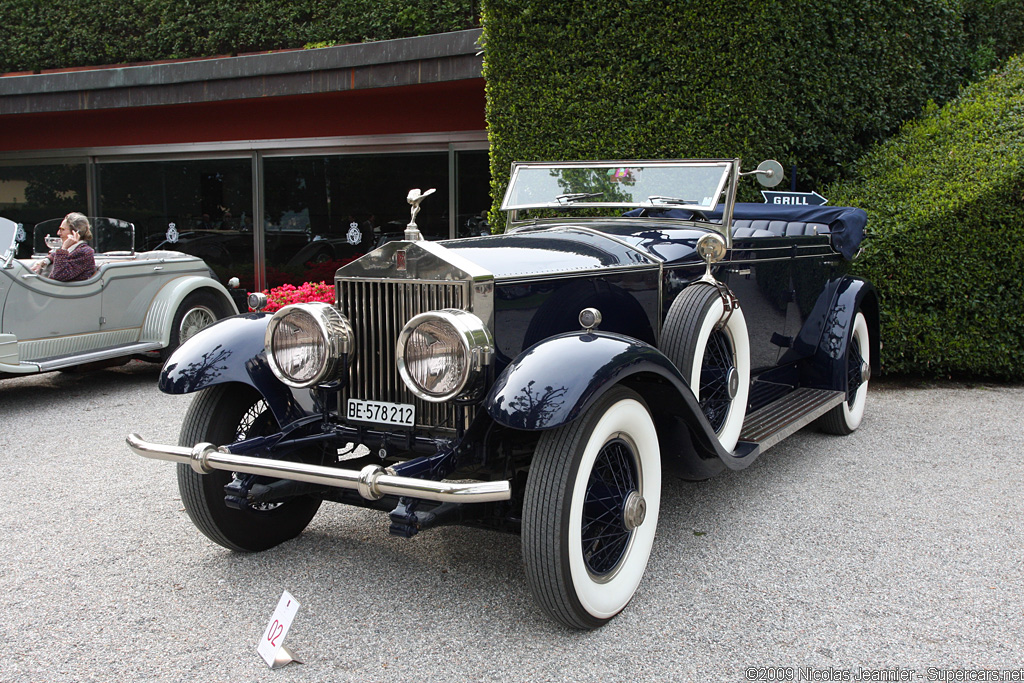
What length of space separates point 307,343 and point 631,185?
2024 mm

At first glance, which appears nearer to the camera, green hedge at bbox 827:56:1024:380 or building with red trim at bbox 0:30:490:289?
green hedge at bbox 827:56:1024:380

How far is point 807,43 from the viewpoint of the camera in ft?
23.9

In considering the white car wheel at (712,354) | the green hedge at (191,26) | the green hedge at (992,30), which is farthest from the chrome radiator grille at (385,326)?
the green hedge at (992,30)

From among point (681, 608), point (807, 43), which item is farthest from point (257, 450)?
point (807, 43)

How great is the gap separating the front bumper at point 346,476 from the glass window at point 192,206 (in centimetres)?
784

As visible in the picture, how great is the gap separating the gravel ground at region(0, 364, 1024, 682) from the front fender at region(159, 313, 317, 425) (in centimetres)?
65

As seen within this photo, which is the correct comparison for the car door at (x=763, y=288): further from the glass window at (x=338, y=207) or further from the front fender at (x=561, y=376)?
the glass window at (x=338, y=207)

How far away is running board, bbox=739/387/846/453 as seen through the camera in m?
3.83

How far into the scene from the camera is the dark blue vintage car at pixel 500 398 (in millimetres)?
2617

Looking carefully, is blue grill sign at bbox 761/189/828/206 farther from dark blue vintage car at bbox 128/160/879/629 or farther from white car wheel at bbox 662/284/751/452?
white car wheel at bbox 662/284/751/452

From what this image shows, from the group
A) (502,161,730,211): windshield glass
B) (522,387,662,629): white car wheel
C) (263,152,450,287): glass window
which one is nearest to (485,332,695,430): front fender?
(522,387,662,629): white car wheel

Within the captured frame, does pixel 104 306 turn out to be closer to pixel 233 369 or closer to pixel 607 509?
pixel 233 369

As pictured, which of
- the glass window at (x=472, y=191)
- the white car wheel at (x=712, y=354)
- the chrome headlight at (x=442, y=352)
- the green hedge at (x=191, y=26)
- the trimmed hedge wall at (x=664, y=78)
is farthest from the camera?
the green hedge at (x=191, y=26)

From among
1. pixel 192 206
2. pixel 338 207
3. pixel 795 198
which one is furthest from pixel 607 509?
pixel 192 206
